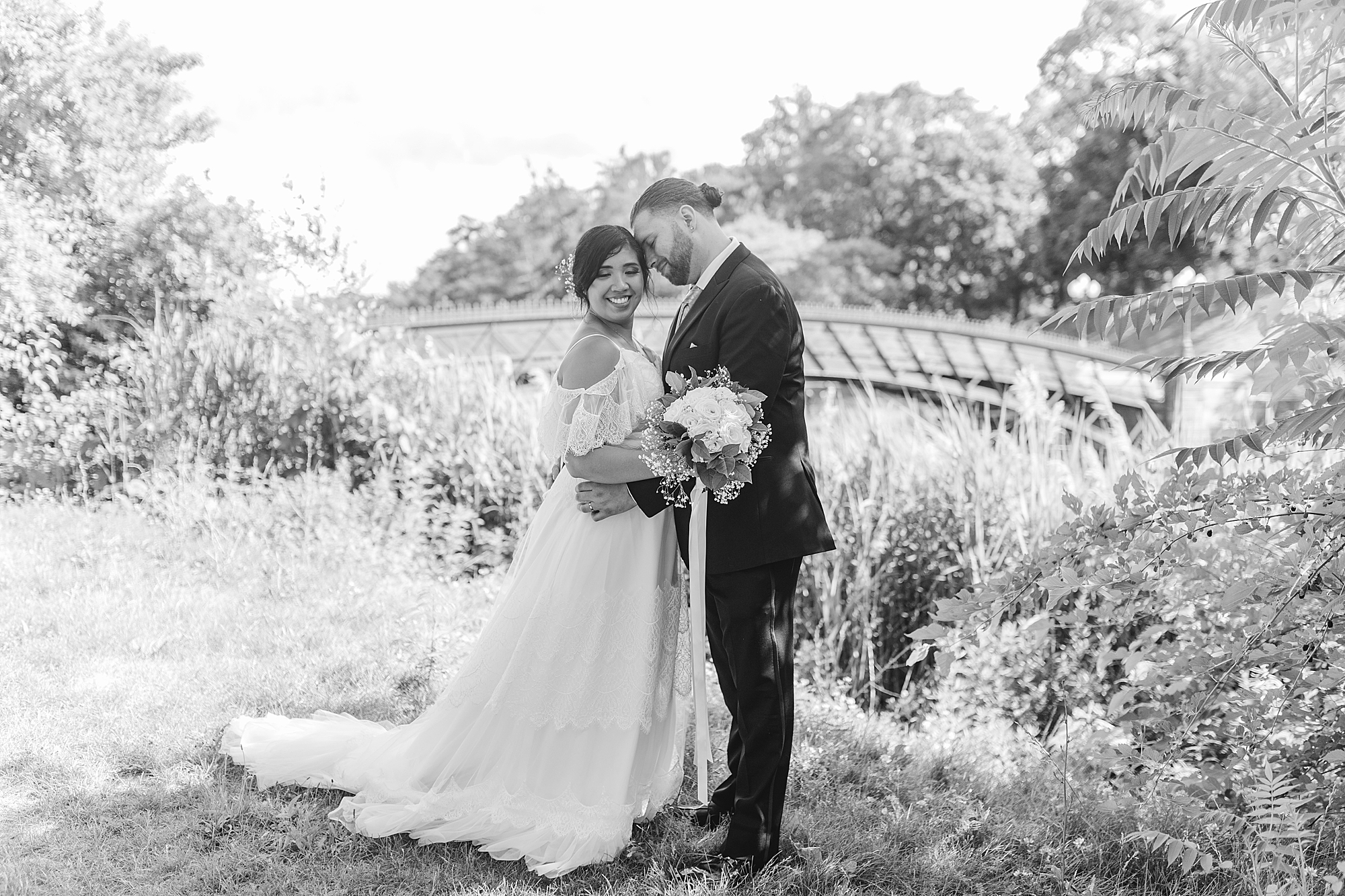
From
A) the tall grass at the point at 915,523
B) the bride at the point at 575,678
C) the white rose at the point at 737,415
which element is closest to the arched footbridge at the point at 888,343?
the tall grass at the point at 915,523

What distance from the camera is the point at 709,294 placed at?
3.38 metres

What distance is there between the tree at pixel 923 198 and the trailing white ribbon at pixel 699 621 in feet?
109

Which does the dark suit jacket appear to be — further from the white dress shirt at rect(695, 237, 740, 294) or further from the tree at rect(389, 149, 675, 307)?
the tree at rect(389, 149, 675, 307)

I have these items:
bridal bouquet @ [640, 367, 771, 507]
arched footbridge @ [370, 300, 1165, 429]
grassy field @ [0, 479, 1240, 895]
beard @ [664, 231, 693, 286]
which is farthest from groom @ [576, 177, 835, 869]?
arched footbridge @ [370, 300, 1165, 429]

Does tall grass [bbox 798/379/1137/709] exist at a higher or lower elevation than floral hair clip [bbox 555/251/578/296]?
lower

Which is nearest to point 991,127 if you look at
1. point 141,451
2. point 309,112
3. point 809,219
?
point 809,219

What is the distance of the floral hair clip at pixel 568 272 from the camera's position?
3.62 metres

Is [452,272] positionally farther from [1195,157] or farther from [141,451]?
[1195,157]

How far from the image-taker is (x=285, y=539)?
729 centimetres

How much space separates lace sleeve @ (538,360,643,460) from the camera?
344 centimetres

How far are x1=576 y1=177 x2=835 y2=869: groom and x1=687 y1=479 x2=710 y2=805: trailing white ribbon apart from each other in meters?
0.03

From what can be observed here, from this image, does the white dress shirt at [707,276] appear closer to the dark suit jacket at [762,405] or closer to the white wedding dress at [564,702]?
the dark suit jacket at [762,405]

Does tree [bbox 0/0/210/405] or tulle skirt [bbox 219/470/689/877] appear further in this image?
tree [bbox 0/0/210/405]

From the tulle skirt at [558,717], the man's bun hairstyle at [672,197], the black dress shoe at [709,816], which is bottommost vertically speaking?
the black dress shoe at [709,816]
